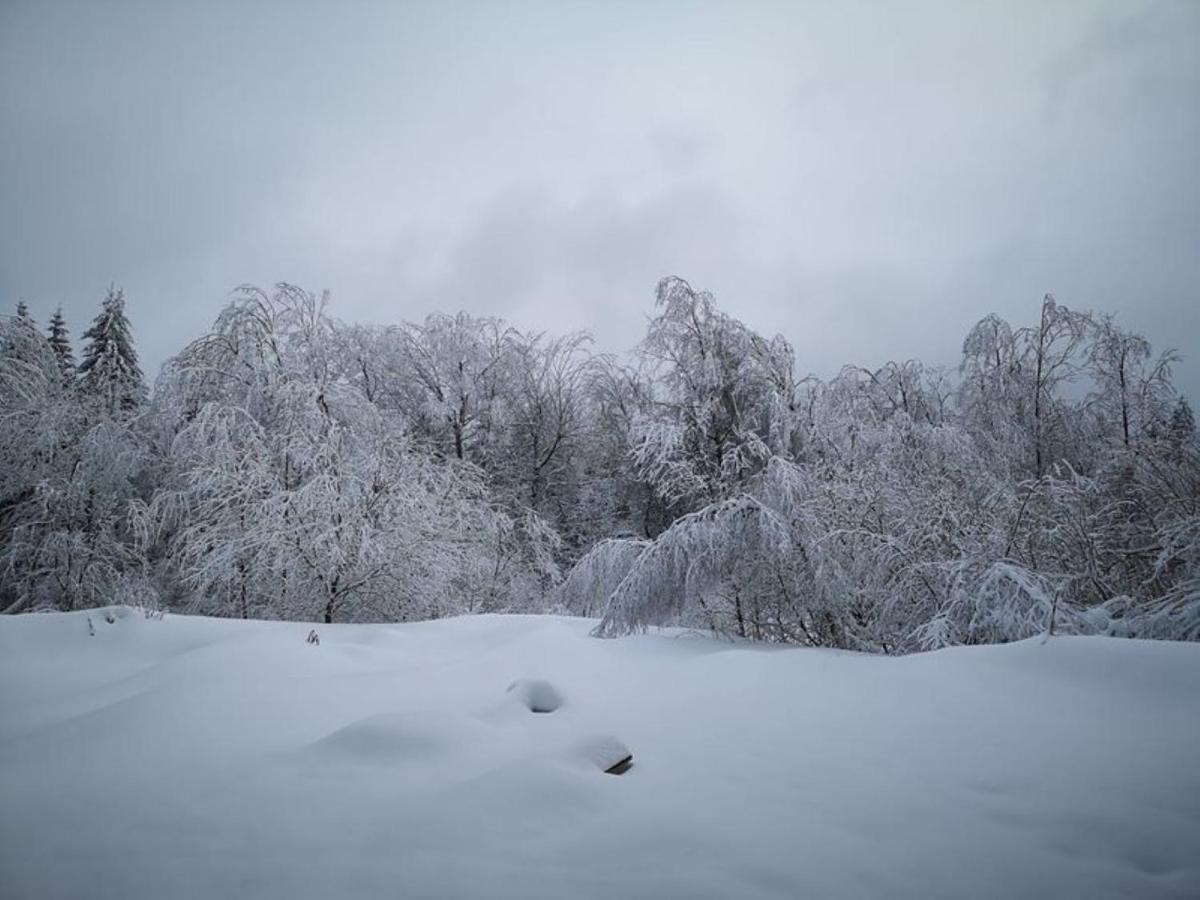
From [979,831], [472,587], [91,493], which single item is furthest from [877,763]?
[91,493]

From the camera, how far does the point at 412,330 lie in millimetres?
14922

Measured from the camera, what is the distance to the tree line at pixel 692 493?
4230 millimetres

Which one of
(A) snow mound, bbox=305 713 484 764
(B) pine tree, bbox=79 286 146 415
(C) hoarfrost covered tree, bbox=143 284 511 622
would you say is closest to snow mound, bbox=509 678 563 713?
(A) snow mound, bbox=305 713 484 764

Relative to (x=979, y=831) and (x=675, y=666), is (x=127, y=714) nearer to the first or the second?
(x=675, y=666)

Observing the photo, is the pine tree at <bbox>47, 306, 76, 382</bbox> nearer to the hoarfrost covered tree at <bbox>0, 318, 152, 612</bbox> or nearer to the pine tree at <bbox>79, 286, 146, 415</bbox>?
the pine tree at <bbox>79, 286, 146, 415</bbox>

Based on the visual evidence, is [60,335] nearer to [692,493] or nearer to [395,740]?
[692,493]

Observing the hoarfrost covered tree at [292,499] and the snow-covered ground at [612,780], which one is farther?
the hoarfrost covered tree at [292,499]

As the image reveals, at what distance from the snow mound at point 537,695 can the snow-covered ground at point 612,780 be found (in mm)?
13

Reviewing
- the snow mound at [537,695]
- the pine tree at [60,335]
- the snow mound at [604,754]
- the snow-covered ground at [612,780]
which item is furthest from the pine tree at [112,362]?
the snow mound at [604,754]

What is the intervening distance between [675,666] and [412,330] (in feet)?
44.3

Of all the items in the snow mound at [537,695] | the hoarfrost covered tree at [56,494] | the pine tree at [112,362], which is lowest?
the snow mound at [537,695]

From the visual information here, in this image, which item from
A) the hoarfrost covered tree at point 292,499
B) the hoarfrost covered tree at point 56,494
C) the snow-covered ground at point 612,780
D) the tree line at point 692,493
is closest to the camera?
the snow-covered ground at point 612,780

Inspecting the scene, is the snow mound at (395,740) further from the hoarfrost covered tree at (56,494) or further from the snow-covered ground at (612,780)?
the hoarfrost covered tree at (56,494)

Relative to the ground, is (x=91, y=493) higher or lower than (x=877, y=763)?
higher
